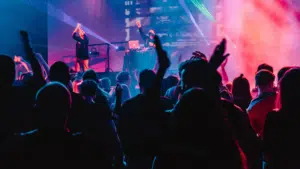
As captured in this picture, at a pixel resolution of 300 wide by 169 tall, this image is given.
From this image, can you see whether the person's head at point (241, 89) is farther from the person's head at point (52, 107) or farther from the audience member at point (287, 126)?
the person's head at point (52, 107)

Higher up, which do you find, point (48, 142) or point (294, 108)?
point (294, 108)

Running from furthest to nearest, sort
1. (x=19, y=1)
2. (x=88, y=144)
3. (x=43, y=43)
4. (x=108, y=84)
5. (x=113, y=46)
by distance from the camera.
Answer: (x=113, y=46) < (x=43, y=43) < (x=19, y=1) < (x=108, y=84) < (x=88, y=144)

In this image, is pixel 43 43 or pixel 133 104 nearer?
Result: pixel 133 104

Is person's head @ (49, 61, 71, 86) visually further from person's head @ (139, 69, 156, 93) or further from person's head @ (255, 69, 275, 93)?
person's head @ (255, 69, 275, 93)

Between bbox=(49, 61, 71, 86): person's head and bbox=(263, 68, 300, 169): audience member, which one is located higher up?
bbox=(49, 61, 71, 86): person's head

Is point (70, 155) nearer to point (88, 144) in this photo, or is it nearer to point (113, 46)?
point (88, 144)

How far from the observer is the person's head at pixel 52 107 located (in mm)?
1820

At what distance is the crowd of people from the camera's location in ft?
5.21

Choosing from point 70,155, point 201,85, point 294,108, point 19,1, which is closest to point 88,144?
point 70,155

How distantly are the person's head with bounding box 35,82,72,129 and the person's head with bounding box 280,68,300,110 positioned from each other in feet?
4.84

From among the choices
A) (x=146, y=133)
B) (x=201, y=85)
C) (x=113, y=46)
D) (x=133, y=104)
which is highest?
(x=113, y=46)

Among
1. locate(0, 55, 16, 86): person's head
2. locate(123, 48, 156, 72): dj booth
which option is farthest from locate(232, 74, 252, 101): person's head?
locate(123, 48, 156, 72): dj booth

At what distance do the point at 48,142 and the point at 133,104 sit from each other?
3.91 ft

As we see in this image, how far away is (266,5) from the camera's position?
46.0 feet
